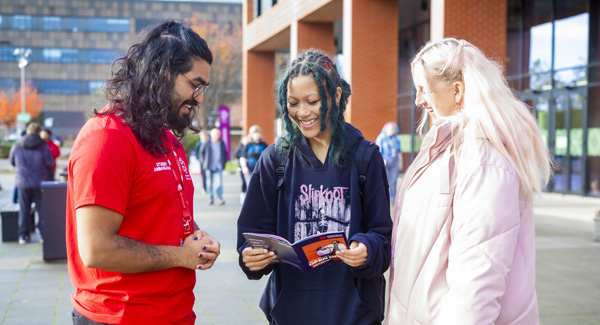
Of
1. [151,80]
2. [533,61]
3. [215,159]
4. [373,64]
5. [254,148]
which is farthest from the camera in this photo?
[533,61]

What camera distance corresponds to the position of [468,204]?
213cm

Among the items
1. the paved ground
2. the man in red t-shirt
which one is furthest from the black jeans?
the paved ground

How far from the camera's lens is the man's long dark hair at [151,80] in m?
2.18

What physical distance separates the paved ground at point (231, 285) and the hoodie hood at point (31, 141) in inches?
66.3

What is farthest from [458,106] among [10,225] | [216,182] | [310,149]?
[216,182]

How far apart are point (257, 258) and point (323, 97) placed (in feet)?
2.55

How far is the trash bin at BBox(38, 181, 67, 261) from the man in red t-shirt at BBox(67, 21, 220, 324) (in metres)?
6.45

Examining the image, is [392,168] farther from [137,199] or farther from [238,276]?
[137,199]

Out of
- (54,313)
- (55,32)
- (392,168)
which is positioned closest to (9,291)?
(54,313)

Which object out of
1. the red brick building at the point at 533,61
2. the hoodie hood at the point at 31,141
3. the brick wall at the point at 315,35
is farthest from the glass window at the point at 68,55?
the hoodie hood at the point at 31,141

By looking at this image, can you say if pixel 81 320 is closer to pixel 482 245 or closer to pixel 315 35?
pixel 482 245

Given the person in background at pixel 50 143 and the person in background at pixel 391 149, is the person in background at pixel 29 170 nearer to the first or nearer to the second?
the person in background at pixel 50 143

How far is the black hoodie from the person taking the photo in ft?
8.84

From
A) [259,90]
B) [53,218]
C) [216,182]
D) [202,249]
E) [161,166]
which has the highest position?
[259,90]
